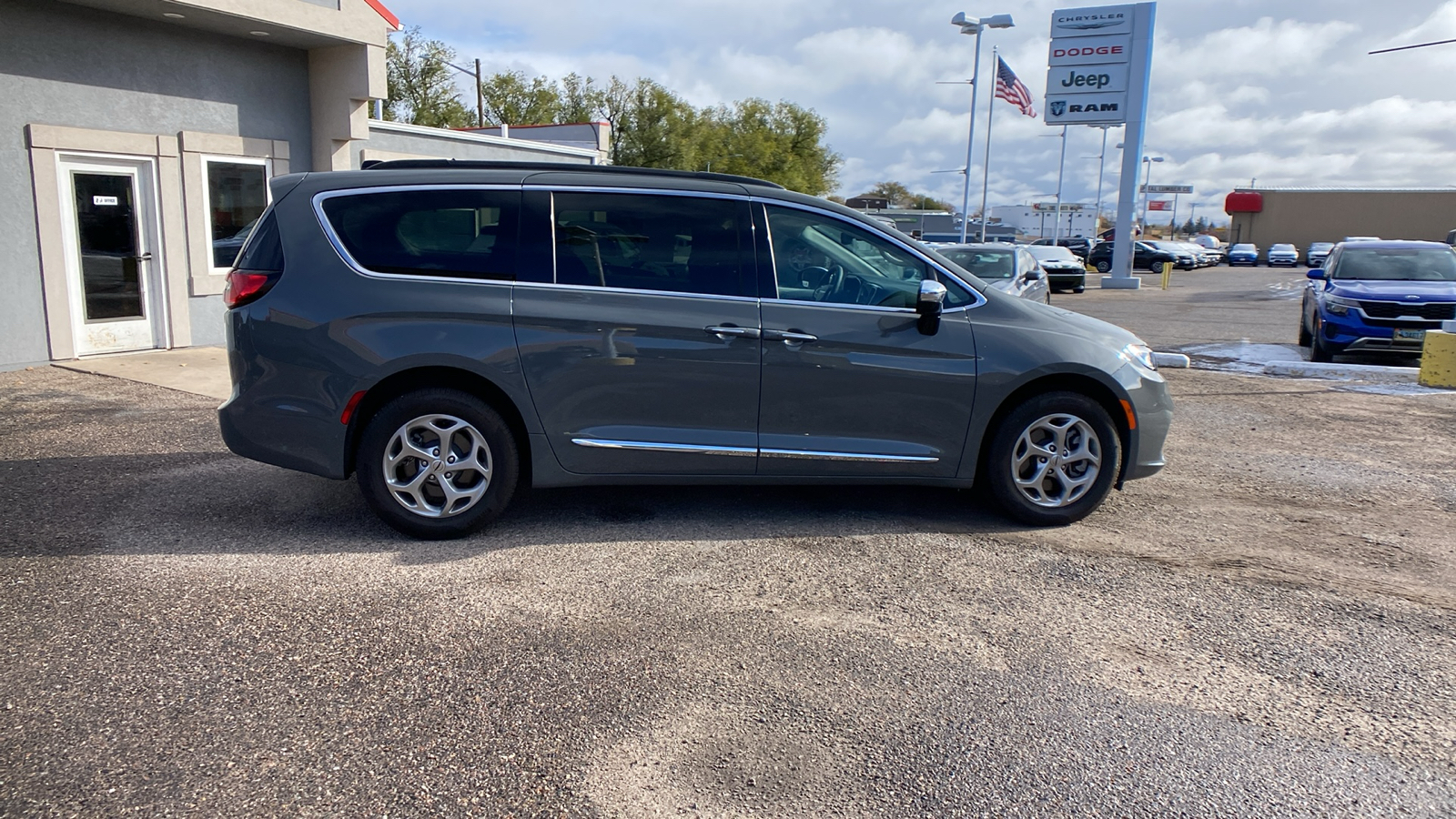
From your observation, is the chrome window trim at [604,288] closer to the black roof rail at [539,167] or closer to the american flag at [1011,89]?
the black roof rail at [539,167]

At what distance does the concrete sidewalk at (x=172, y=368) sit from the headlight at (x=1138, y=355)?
755cm

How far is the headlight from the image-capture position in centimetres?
541

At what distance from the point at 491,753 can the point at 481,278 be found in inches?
103

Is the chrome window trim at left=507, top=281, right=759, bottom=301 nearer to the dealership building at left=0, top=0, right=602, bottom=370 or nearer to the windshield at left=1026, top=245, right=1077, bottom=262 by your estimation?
the dealership building at left=0, top=0, right=602, bottom=370

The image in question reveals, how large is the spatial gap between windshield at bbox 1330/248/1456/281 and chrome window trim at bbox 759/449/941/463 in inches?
419

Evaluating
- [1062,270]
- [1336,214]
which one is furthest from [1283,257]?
[1062,270]

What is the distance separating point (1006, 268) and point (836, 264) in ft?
30.5

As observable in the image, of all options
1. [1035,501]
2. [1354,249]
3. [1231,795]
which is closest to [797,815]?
[1231,795]

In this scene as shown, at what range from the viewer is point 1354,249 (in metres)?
13.3

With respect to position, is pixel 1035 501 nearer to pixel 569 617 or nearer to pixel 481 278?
pixel 569 617

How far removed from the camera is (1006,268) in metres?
13.8

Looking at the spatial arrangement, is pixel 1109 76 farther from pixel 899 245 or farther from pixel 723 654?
pixel 723 654

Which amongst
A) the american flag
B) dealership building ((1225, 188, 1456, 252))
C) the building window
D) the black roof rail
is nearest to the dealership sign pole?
the american flag

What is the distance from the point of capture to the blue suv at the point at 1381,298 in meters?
11.7
